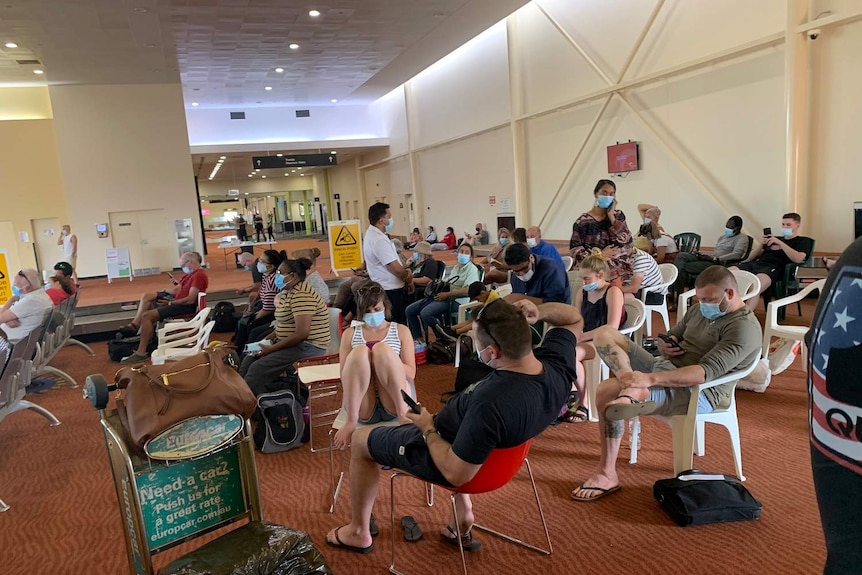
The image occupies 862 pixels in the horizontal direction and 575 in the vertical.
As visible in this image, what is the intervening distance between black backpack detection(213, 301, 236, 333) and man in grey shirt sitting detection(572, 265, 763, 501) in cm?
597

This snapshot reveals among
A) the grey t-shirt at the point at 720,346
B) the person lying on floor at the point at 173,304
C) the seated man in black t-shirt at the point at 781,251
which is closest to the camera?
the grey t-shirt at the point at 720,346

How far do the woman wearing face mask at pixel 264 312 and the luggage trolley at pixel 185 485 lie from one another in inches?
140

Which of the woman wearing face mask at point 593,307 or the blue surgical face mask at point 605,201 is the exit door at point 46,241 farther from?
the woman wearing face mask at point 593,307

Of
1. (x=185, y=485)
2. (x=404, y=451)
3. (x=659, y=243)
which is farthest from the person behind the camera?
(x=659, y=243)

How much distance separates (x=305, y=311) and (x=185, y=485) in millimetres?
2232

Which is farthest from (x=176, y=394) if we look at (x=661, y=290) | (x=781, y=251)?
(x=781, y=251)

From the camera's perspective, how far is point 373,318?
346cm

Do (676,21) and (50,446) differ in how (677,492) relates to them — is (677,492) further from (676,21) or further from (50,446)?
(676,21)

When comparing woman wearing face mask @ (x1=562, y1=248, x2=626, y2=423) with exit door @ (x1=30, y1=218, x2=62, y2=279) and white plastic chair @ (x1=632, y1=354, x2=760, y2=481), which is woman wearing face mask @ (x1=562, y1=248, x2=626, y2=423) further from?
exit door @ (x1=30, y1=218, x2=62, y2=279)

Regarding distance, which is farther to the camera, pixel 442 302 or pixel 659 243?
pixel 659 243

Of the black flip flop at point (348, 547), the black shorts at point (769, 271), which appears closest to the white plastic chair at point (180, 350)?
the black flip flop at point (348, 547)

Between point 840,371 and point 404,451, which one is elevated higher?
point 840,371

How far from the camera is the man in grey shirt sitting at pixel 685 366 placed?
2900 mm

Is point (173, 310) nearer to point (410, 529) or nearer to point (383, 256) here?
point (383, 256)
